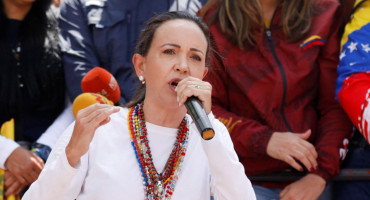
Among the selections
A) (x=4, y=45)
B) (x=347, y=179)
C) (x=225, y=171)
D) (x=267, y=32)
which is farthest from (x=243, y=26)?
(x=4, y=45)

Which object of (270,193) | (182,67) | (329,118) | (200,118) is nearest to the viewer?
(200,118)

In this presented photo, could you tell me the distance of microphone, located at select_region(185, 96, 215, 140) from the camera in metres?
1.53

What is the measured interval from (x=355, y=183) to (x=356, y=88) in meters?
0.47

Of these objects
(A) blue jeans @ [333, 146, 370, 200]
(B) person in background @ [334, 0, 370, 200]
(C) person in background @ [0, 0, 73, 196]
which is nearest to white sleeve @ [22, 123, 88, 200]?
(C) person in background @ [0, 0, 73, 196]

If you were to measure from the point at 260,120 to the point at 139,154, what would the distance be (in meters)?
0.91

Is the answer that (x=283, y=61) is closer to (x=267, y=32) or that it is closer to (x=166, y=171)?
(x=267, y=32)

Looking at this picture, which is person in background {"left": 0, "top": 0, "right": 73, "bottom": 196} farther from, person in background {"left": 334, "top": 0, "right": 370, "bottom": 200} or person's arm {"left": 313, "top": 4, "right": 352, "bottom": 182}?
person in background {"left": 334, "top": 0, "right": 370, "bottom": 200}

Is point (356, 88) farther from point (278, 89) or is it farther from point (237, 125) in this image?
point (237, 125)

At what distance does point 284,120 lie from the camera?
257 cm

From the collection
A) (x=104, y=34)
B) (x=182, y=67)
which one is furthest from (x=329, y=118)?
(x=104, y=34)

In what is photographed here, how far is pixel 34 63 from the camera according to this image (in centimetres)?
284

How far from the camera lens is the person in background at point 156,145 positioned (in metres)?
1.72

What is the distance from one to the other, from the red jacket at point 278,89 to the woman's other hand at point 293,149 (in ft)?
0.20

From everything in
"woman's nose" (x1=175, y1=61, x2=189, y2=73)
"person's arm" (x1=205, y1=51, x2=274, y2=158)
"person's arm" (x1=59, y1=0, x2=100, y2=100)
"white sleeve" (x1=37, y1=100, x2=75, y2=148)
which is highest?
"woman's nose" (x1=175, y1=61, x2=189, y2=73)
